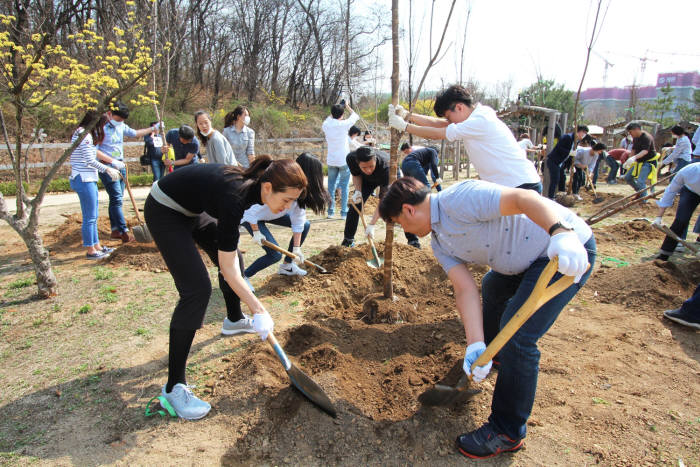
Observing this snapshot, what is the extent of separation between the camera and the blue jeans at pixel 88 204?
461cm

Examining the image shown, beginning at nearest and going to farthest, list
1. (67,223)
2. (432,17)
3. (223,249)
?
1. (223,249)
2. (432,17)
3. (67,223)

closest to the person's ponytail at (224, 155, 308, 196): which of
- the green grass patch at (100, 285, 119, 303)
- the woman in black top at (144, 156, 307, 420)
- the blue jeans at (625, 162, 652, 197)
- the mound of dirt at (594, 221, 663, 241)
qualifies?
the woman in black top at (144, 156, 307, 420)

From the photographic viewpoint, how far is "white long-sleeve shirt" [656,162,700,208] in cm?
433

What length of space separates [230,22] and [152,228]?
2427 cm

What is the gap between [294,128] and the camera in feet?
68.2

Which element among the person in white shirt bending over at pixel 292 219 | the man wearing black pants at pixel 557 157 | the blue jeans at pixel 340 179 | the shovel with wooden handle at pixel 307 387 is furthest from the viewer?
the man wearing black pants at pixel 557 157

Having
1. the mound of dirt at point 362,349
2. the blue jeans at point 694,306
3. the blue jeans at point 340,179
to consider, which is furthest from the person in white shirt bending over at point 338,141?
the blue jeans at point 694,306

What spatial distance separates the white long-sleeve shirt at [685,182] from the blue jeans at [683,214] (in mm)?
125

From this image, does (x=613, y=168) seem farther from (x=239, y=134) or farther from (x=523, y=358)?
(x=523, y=358)

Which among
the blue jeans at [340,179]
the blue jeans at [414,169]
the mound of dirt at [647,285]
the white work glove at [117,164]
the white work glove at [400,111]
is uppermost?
the white work glove at [400,111]

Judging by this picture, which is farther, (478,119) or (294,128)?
(294,128)

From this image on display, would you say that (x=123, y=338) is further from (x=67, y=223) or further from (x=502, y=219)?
(x=67, y=223)

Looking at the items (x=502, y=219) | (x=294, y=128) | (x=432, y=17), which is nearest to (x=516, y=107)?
(x=432, y=17)

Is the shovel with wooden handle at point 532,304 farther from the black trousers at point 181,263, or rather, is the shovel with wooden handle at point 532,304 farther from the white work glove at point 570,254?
the black trousers at point 181,263
